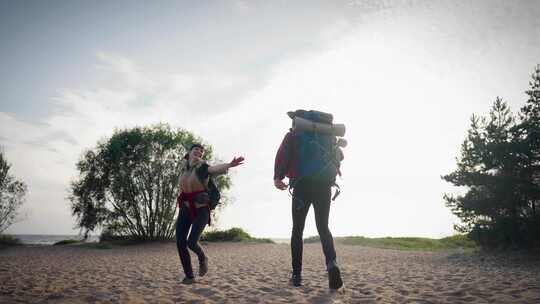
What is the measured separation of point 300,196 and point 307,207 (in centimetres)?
21

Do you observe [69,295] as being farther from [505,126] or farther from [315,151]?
[505,126]

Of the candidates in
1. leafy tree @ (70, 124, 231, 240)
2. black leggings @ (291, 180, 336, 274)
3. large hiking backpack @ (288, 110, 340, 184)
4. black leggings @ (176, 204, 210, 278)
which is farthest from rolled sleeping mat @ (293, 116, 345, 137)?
leafy tree @ (70, 124, 231, 240)

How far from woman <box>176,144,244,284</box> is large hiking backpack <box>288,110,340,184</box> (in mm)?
1047

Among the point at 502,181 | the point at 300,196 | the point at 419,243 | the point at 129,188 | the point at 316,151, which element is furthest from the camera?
the point at 419,243

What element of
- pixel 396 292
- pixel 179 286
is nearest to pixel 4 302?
pixel 179 286

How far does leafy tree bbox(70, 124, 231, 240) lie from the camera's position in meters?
20.2

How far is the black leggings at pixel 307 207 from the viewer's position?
14.3ft

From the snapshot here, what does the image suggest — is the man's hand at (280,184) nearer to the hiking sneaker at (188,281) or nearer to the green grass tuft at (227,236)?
the hiking sneaker at (188,281)

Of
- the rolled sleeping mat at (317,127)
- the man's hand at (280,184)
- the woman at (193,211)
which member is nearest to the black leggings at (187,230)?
the woman at (193,211)

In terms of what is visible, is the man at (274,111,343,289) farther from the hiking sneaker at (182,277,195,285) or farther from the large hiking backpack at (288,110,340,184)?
the hiking sneaker at (182,277,195,285)

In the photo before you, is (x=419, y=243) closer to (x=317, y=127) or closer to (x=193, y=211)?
(x=317, y=127)

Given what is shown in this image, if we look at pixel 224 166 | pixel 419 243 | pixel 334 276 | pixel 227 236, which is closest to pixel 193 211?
pixel 224 166

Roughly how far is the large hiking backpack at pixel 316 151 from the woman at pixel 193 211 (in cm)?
105

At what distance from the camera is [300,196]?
440 cm
